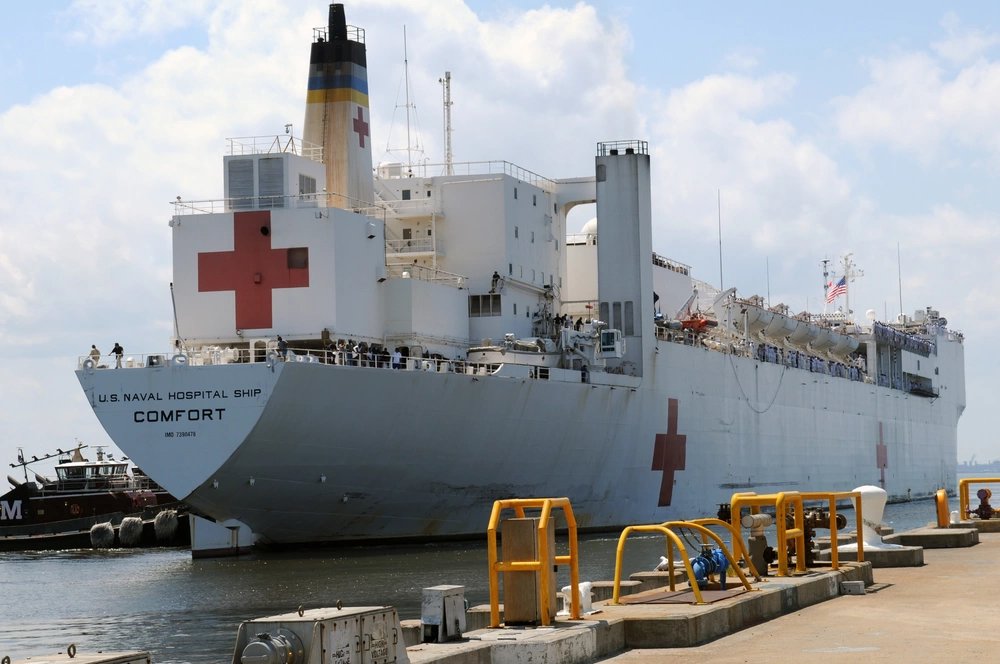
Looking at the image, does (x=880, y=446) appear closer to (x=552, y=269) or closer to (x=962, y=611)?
(x=552, y=269)

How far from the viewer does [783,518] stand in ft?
36.4

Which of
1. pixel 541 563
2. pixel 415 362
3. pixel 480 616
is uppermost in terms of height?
pixel 415 362

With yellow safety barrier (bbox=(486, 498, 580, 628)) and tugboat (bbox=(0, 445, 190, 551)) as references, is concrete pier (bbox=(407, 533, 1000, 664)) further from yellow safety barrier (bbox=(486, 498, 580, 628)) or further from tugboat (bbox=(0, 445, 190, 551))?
tugboat (bbox=(0, 445, 190, 551))

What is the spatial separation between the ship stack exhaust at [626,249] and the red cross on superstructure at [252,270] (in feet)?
24.5

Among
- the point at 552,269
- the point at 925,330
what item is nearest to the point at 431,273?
the point at 552,269

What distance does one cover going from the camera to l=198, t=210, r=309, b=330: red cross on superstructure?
80.3ft

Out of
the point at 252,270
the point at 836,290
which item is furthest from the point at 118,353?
the point at 836,290

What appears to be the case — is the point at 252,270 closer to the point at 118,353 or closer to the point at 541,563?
Answer: the point at 118,353

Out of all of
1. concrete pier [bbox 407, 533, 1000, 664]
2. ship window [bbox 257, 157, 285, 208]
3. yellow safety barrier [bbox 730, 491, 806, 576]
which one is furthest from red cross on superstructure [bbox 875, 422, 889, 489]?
concrete pier [bbox 407, 533, 1000, 664]

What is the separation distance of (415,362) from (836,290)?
25.5m

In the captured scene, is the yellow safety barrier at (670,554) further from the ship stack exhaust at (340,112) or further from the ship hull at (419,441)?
the ship stack exhaust at (340,112)

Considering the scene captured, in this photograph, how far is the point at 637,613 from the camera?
9102 millimetres

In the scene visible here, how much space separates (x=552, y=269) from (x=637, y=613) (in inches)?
870

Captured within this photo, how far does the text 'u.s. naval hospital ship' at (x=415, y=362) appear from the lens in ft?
72.0
